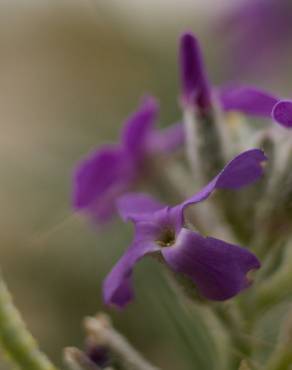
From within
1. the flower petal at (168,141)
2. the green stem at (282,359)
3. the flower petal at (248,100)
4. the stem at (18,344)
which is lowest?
the green stem at (282,359)

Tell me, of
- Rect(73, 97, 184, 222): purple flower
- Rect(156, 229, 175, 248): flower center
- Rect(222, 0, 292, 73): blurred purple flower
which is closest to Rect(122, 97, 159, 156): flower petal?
Rect(73, 97, 184, 222): purple flower

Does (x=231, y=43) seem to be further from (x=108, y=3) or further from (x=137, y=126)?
(x=137, y=126)

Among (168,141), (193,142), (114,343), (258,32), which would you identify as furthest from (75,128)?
(114,343)

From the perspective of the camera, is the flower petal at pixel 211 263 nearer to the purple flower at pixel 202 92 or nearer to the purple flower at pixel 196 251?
the purple flower at pixel 196 251

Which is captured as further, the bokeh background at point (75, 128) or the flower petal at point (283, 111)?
the bokeh background at point (75, 128)

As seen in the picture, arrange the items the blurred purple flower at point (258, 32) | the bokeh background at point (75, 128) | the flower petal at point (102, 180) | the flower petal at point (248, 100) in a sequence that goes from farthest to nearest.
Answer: the blurred purple flower at point (258, 32)
the bokeh background at point (75, 128)
the flower petal at point (102, 180)
the flower petal at point (248, 100)

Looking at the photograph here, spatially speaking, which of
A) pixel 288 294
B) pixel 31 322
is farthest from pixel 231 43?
pixel 288 294

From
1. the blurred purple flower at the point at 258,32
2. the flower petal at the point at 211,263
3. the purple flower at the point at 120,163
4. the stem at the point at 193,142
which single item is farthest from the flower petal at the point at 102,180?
the blurred purple flower at the point at 258,32

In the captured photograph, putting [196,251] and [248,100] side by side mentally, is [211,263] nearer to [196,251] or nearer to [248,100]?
[196,251]
